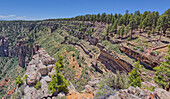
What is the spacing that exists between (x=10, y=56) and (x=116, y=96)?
126358mm

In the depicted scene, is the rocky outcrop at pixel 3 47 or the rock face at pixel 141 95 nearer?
the rock face at pixel 141 95

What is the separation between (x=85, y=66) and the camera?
42094 mm

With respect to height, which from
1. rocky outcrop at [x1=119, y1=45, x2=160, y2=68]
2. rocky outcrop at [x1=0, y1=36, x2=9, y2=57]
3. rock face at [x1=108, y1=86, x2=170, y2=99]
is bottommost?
rocky outcrop at [x1=0, y1=36, x2=9, y2=57]

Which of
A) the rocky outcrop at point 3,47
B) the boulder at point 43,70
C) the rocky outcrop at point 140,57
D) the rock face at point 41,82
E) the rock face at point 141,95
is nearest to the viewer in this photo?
the rock face at point 141,95

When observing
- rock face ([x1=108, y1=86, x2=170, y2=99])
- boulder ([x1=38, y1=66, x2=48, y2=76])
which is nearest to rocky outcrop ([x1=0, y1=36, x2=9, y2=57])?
boulder ([x1=38, y1=66, x2=48, y2=76])

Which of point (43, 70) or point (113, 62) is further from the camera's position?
point (113, 62)

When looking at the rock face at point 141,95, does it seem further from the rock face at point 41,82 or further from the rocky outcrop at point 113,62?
the rocky outcrop at point 113,62

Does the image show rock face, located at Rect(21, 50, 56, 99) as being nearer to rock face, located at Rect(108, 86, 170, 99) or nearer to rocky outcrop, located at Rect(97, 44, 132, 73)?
rock face, located at Rect(108, 86, 170, 99)

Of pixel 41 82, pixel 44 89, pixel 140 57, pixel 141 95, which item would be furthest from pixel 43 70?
pixel 140 57

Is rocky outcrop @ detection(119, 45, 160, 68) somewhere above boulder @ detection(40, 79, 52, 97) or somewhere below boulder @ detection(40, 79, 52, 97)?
above

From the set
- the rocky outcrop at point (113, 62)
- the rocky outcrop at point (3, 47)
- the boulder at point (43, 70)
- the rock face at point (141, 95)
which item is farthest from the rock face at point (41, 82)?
the rocky outcrop at point (3, 47)

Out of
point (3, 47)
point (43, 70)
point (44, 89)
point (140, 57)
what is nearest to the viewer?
point (44, 89)

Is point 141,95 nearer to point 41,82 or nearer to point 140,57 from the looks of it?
point 140,57

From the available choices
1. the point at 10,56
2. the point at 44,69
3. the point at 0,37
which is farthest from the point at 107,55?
the point at 0,37
